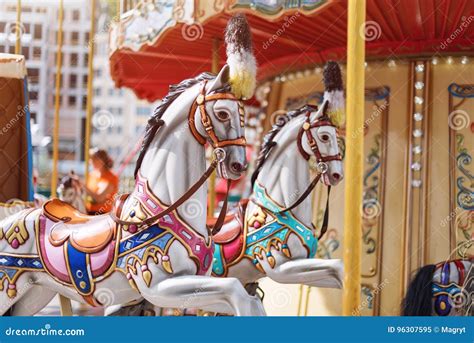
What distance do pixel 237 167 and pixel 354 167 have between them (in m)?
0.54

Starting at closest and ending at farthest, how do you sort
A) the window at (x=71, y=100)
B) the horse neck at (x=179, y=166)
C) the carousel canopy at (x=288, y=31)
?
the horse neck at (x=179, y=166) → the carousel canopy at (x=288, y=31) → the window at (x=71, y=100)

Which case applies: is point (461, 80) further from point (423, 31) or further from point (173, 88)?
point (173, 88)

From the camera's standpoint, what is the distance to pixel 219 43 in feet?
20.5

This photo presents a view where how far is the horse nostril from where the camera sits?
10.5 ft

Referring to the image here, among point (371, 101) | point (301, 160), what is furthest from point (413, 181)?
point (301, 160)

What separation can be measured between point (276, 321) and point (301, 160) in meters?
1.88

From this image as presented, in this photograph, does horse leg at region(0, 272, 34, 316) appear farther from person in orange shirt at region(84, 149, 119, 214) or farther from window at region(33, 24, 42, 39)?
window at region(33, 24, 42, 39)

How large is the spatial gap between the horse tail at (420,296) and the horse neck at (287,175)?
31.8 inches

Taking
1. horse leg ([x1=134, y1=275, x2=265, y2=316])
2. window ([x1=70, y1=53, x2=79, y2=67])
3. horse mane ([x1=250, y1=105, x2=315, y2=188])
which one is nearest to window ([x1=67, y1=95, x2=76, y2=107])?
window ([x1=70, y1=53, x2=79, y2=67])

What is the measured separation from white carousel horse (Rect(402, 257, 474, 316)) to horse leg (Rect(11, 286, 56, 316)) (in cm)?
231

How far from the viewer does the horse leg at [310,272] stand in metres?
4.28

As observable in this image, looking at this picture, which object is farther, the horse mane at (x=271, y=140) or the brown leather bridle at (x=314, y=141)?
the horse mane at (x=271, y=140)

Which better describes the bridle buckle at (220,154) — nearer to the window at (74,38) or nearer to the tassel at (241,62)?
the tassel at (241,62)

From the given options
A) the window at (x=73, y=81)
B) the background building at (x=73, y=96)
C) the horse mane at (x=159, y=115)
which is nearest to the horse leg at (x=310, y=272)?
the horse mane at (x=159, y=115)
